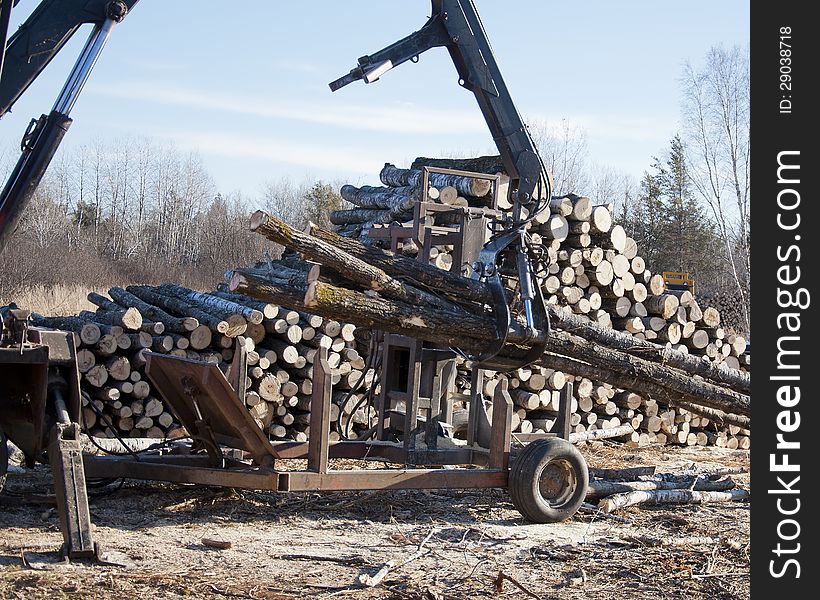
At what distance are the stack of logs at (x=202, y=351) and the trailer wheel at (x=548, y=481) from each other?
3.15 m

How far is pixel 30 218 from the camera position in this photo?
34500 millimetres

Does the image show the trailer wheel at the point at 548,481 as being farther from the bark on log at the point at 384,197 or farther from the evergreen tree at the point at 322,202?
the evergreen tree at the point at 322,202

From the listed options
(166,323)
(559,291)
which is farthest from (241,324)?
(559,291)

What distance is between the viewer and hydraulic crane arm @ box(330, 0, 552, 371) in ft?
25.2

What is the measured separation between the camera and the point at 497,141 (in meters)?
8.38

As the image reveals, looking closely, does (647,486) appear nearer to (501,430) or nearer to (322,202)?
(501,430)

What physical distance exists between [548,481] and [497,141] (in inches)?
113

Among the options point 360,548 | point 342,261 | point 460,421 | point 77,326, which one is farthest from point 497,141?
point 77,326

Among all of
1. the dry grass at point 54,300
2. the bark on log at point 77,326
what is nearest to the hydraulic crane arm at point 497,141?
the bark on log at point 77,326

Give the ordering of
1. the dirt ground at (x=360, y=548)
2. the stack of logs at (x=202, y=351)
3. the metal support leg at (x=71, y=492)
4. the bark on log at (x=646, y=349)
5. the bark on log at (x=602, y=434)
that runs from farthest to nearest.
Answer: the bark on log at (x=602, y=434)
the stack of logs at (x=202, y=351)
the bark on log at (x=646, y=349)
the metal support leg at (x=71, y=492)
the dirt ground at (x=360, y=548)

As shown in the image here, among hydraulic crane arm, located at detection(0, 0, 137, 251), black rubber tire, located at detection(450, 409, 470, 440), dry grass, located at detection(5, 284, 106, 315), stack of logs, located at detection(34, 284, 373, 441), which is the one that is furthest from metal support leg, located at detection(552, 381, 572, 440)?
dry grass, located at detection(5, 284, 106, 315)

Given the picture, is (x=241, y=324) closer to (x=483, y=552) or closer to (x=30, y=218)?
(x=483, y=552)

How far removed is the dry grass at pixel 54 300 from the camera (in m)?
18.8
